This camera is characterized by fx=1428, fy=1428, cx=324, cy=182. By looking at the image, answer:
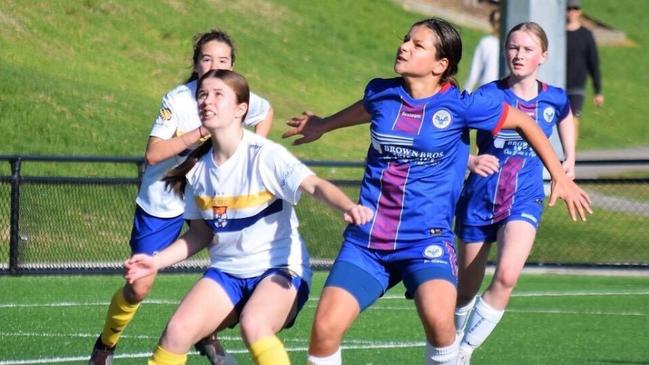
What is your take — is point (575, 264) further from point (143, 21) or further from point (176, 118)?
point (143, 21)

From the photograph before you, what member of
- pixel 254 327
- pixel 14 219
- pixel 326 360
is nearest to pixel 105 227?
pixel 14 219

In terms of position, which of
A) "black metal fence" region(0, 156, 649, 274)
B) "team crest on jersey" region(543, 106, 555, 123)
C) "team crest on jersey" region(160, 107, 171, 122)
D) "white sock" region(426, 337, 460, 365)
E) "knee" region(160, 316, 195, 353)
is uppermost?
"team crest on jersey" region(543, 106, 555, 123)

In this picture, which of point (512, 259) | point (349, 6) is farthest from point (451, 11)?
point (512, 259)

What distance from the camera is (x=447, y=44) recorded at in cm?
698

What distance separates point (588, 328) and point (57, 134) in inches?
480

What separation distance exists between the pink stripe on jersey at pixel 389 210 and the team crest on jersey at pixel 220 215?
708 millimetres

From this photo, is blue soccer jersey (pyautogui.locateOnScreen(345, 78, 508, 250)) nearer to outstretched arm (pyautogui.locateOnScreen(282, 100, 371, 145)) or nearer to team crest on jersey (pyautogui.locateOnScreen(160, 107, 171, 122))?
outstretched arm (pyautogui.locateOnScreen(282, 100, 371, 145))

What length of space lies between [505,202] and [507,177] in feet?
0.49

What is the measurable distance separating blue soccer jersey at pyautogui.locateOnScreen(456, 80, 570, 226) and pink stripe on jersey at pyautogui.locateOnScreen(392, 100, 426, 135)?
1.49m

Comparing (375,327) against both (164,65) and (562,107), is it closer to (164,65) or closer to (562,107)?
(562,107)

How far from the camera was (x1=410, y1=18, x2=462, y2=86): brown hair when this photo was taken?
6969 millimetres

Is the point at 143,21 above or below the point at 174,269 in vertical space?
below

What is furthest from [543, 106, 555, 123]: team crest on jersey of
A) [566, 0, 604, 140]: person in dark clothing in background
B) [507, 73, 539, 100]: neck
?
[566, 0, 604, 140]: person in dark clothing in background

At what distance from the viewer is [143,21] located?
29562 millimetres
